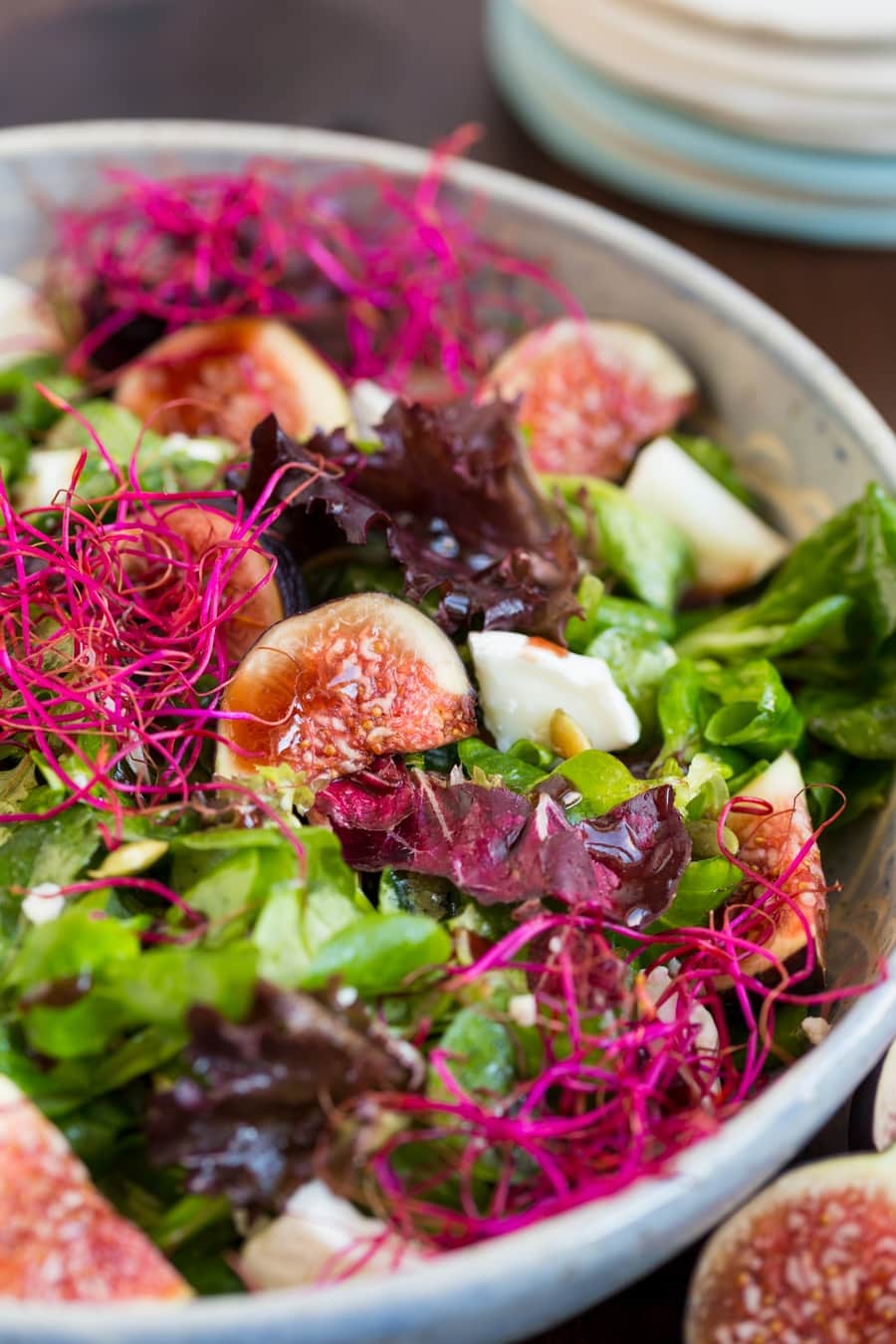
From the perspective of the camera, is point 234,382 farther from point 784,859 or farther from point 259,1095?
point 259,1095

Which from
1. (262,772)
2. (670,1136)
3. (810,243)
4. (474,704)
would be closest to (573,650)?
(474,704)

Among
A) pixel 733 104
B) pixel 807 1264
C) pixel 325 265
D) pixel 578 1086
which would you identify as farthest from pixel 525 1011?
pixel 733 104

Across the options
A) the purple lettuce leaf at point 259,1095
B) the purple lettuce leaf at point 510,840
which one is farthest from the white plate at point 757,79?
the purple lettuce leaf at point 259,1095

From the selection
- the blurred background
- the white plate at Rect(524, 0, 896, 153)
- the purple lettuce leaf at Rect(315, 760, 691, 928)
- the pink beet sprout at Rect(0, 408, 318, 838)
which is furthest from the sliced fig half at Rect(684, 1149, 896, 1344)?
the white plate at Rect(524, 0, 896, 153)

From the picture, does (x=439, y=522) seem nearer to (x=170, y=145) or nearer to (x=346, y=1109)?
(x=346, y=1109)

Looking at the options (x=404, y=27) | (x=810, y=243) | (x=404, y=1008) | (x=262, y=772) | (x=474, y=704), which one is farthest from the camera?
(x=404, y=27)

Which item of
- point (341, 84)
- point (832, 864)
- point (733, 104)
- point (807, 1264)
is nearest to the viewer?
point (807, 1264)
